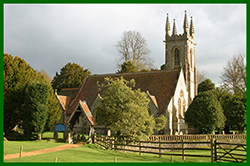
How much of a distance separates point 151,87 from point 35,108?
19.5 meters

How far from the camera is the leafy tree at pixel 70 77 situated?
2377 inches

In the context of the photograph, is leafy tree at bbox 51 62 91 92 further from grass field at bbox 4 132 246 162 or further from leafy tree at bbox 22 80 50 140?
grass field at bbox 4 132 246 162

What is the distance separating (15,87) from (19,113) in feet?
10.0

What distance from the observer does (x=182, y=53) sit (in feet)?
165

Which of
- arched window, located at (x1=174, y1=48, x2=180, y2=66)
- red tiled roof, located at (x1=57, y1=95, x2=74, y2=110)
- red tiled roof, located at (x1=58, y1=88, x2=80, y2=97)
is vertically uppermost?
arched window, located at (x1=174, y1=48, x2=180, y2=66)

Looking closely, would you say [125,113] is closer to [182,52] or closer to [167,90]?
[167,90]

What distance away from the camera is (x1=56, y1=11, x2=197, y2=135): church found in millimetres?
39812

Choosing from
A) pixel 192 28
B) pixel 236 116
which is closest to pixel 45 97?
pixel 236 116

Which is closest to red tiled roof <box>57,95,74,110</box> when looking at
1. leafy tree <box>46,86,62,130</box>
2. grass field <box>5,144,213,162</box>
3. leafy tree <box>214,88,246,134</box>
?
leafy tree <box>46,86,62,130</box>

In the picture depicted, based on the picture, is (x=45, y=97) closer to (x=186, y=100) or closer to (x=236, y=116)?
(x=186, y=100)

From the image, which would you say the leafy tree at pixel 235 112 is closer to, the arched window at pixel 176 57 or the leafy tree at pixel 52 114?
the arched window at pixel 176 57

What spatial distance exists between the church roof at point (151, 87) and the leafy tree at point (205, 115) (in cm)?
386

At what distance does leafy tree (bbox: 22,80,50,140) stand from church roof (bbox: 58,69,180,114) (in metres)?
13.9

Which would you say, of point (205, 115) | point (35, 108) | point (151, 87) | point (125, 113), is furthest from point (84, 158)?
point (151, 87)
